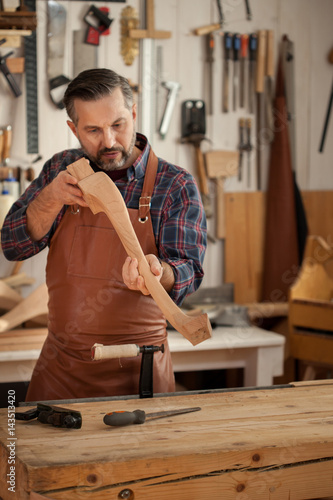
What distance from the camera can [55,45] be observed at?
340 centimetres

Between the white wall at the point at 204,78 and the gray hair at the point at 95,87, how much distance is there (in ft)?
5.24

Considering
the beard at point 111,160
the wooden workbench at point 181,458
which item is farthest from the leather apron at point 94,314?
the wooden workbench at point 181,458

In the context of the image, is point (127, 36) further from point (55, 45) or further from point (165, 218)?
point (165, 218)

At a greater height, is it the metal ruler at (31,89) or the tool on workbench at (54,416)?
the metal ruler at (31,89)

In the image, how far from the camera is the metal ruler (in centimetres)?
336

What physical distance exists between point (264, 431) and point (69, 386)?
0.72 m

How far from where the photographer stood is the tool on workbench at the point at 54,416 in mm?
1441

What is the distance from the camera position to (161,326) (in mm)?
1975

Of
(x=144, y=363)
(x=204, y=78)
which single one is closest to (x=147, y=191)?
(x=144, y=363)

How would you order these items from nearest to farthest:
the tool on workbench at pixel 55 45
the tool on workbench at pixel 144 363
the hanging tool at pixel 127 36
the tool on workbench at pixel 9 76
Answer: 1. the tool on workbench at pixel 144 363
2. the tool on workbench at pixel 9 76
3. the tool on workbench at pixel 55 45
4. the hanging tool at pixel 127 36

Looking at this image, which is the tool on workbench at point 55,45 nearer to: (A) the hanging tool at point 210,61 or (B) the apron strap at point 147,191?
(A) the hanging tool at point 210,61

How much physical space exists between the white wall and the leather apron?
1.47m

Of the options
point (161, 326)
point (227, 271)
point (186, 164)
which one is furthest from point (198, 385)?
point (161, 326)

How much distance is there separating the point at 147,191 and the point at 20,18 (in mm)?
1495
